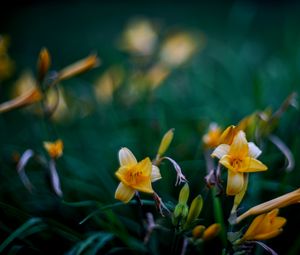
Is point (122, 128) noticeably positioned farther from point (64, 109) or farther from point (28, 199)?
point (28, 199)

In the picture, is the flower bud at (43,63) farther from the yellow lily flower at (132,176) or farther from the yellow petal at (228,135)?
the yellow petal at (228,135)

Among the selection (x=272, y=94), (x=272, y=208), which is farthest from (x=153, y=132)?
(x=272, y=208)

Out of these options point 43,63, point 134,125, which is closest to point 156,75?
point 134,125

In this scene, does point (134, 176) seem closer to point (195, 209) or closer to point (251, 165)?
point (195, 209)

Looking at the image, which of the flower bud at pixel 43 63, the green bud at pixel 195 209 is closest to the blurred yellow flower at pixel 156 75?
the flower bud at pixel 43 63

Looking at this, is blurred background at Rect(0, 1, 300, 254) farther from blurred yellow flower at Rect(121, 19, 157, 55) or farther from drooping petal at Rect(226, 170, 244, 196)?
drooping petal at Rect(226, 170, 244, 196)

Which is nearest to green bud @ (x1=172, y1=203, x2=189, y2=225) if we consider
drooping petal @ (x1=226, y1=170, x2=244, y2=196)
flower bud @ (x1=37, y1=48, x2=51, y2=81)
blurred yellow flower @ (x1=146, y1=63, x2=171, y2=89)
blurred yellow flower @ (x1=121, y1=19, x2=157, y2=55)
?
drooping petal @ (x1=226, y1=170, x2=244, y2=196)
